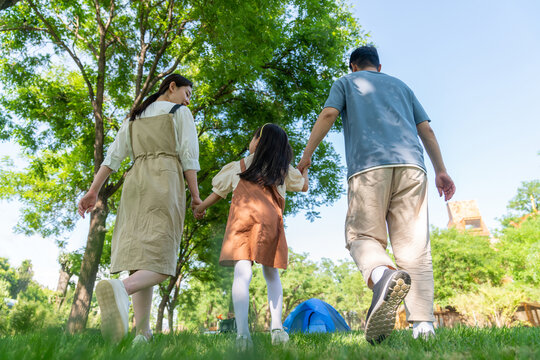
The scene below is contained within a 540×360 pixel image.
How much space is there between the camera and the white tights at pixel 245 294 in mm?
2869

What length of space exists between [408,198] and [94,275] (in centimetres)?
887

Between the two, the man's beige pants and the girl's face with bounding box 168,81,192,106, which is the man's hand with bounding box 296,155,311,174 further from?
the girl's face with bounding box 168,81,192,106

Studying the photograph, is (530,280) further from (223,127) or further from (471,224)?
(471,224)

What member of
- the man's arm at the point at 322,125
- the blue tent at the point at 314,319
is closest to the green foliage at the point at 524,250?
the blue tent at the point at 314,319

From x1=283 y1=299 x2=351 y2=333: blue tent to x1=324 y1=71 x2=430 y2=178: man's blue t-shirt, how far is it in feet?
19.1

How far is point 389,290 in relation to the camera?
222cm

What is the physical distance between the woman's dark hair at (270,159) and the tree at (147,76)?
5694 mm

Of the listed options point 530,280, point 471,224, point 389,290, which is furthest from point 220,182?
point 471,224

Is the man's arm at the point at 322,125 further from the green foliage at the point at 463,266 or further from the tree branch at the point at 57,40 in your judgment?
the green foliage at the point at 463,266

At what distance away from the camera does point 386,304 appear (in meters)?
2.22

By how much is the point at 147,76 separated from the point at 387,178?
10640mm

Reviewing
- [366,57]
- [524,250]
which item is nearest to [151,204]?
[366,57]

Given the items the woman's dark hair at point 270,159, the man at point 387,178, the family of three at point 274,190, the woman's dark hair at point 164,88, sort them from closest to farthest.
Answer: the man at point 387,178 < the family of three at point 274,190 < the woman's dark hair at point 270,159 < the woman's dark hair at point 164,88

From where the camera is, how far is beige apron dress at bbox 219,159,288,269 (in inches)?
122
